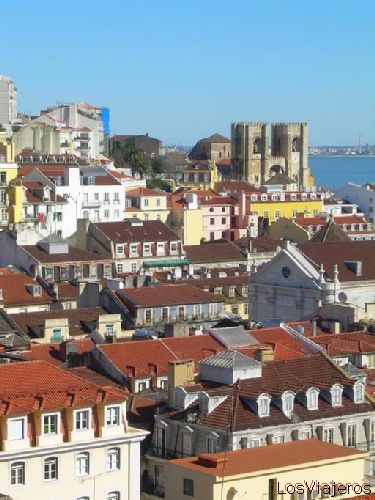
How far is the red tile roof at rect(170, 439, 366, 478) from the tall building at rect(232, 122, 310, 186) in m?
124

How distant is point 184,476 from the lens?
31.8 metres

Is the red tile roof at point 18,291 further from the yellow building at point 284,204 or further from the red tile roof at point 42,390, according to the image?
the yellow building at point 284,204

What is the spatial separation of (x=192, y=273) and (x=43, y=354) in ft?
116

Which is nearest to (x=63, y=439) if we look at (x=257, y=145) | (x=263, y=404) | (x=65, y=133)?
(x=263, y=404)

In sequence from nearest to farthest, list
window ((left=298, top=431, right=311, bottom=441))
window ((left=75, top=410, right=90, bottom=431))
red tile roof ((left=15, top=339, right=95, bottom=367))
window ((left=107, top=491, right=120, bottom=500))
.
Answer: window ((left=75, top=410, right=90, bottom=431))
window ((left=107, top=491, right=120, bottom=500))
window ((left=298, top=431, right=311, bottom=441))
red tile roof ((left=15, top=339, right=95, bottom=367))

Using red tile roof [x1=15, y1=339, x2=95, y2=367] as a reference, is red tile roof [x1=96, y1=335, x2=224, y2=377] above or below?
above

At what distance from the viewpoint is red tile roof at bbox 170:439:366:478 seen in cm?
3120

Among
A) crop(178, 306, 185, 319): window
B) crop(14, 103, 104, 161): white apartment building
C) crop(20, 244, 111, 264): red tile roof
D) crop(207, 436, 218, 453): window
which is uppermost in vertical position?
crop(14, 103, 104, 161): white apartment building

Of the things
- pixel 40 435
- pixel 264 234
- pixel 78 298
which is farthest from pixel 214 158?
pixel 40 435

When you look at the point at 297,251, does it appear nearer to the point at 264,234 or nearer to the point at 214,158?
the point at 264,234

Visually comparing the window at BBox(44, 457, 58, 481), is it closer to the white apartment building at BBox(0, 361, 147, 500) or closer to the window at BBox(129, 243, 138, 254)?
the white apartment building at BBox(0, 361, 147, 500)

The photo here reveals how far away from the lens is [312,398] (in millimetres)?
41719

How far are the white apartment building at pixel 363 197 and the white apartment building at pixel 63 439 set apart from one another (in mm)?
88096

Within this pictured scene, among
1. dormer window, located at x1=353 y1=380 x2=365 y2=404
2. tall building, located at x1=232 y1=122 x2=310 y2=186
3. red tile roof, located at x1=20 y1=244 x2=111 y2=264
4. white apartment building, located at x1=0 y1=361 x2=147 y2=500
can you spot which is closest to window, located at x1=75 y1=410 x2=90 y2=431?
white apartment building, located at x1=0 y1=361 x2=147 y2=500
